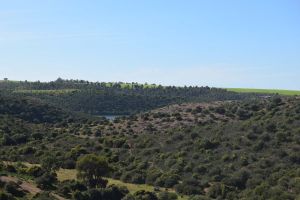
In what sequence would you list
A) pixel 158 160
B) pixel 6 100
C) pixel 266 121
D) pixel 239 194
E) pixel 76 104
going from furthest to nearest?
pixel 76 104 < pixel 6 100 < pixel 266 121 < pixel 158 160 < pixel 239 194

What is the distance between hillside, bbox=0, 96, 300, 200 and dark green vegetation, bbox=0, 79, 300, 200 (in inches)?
4.5

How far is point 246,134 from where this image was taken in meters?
68.0

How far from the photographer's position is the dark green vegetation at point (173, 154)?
149ft

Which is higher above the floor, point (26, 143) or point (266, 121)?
point (266, 121)

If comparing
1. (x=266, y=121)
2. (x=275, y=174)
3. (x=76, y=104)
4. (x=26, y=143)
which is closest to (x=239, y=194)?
(x=275, y=174)

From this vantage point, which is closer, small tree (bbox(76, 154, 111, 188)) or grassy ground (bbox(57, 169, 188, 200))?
small tree (bbox(76, 154, 111, 188))

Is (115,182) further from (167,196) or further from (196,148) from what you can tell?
(196,148)

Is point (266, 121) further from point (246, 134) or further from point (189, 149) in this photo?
point (189, 149)

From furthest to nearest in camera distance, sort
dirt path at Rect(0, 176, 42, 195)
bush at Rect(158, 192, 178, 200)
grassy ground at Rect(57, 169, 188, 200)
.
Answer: grassy ground at Rect(57, 169, 188, 200), bush at Rect(158, 192, 178, 200), dirt path at Rect(0, 176, 42, 195)

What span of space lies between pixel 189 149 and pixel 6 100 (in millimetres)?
67565

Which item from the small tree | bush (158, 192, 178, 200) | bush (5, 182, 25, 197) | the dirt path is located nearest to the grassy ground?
the small tree

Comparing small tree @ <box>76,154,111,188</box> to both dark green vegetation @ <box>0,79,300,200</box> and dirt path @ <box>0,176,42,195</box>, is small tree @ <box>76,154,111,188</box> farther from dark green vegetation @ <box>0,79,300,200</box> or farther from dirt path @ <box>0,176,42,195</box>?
dirt path @ <box>0,176,42,195</box>

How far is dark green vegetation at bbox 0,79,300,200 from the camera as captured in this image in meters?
45.5

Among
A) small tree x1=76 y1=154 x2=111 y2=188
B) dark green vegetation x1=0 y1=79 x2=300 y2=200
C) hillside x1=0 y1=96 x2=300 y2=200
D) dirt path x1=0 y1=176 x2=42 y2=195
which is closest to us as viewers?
dirt path x1=0 y1=176 x2=42 y2=195
